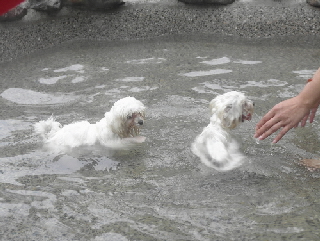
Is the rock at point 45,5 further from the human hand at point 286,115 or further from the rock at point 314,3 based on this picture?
the human hand at point 286,115

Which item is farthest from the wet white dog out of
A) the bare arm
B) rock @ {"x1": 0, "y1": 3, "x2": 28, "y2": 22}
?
rock @ {"x1": 0, "y1": 3, "x2": 28, "y2": 22}

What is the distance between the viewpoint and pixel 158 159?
17.0ft

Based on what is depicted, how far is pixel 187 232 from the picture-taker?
3.83m

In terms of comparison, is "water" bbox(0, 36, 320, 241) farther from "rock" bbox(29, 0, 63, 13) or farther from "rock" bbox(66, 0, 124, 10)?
"rock" bbox(66, 0, 124, 10)

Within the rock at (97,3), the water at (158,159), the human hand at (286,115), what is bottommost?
the water at (158,159)

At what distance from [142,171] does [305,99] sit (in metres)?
1.82

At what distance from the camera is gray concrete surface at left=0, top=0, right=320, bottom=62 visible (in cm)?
895

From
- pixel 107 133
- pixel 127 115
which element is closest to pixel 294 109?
pixel 127 115

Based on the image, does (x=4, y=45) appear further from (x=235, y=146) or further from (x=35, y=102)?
(x=235, y=146)

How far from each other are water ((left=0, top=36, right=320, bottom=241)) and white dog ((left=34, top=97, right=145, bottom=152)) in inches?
5.6

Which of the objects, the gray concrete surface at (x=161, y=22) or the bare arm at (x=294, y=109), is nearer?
the bare arm at (x=294, y=109)

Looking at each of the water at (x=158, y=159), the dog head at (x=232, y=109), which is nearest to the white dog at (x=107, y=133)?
the water at (x=158, y=159)

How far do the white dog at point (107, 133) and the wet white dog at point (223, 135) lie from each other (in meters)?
0.74

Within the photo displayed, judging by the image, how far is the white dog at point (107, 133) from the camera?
5258 mm
